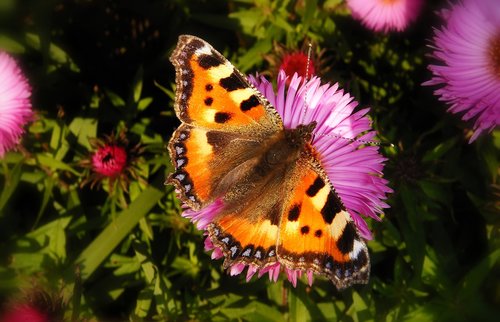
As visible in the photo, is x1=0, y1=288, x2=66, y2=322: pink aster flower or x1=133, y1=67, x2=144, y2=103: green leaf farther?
x1=133, y1=67, x2=144, y2=103: green leaf

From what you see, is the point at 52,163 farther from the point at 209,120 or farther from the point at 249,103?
the point at 249,103

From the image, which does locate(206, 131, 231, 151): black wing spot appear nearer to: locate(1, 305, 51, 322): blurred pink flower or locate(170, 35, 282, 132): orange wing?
locate(170, 35, 282, 132): orange wing

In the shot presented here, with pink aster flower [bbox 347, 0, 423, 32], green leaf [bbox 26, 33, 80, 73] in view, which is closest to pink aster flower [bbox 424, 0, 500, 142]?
pink aster flower [bbox 347, 0, 423, 32]

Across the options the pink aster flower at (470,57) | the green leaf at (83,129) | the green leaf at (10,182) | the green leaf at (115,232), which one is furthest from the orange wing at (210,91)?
the green leaf at (10,182)

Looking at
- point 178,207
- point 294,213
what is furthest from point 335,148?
point 178,207

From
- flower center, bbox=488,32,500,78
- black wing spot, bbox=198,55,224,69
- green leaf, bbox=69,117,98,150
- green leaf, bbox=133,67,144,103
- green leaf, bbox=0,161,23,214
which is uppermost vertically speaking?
flower center, bbox=488,32,500,78

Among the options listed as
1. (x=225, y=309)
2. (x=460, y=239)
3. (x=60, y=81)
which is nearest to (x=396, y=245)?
(x=460, y=239)

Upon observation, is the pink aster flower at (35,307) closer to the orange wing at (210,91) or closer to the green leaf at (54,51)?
the orange wing at (210,91)
